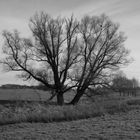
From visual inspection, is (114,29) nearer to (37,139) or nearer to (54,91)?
(54,91)

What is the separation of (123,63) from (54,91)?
33.0ft

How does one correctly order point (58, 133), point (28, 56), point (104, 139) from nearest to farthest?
point (104, 139), point (58, 133), point (28, 56)

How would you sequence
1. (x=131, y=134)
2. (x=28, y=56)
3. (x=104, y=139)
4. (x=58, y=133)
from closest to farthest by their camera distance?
1. (x=104, y=139)
2. (x=131, y=134)
3. (x=58, y=133)
4. (x=28, y=56)

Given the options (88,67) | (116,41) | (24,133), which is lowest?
(24,133)

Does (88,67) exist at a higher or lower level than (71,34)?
lower

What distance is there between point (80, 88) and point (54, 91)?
3559 millimetres

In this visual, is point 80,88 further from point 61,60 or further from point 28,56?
point 28,56

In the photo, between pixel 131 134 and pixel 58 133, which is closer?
pixel 131 134

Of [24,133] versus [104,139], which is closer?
[104,139]

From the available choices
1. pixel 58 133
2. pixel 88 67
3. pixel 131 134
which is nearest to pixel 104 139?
pixel 131 134

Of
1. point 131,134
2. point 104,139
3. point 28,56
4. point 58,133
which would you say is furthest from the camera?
point 28,56

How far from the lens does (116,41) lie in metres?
33.5

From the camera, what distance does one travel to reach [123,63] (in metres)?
33.8

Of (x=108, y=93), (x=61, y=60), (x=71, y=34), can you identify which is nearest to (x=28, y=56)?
(x=61, y=60)
